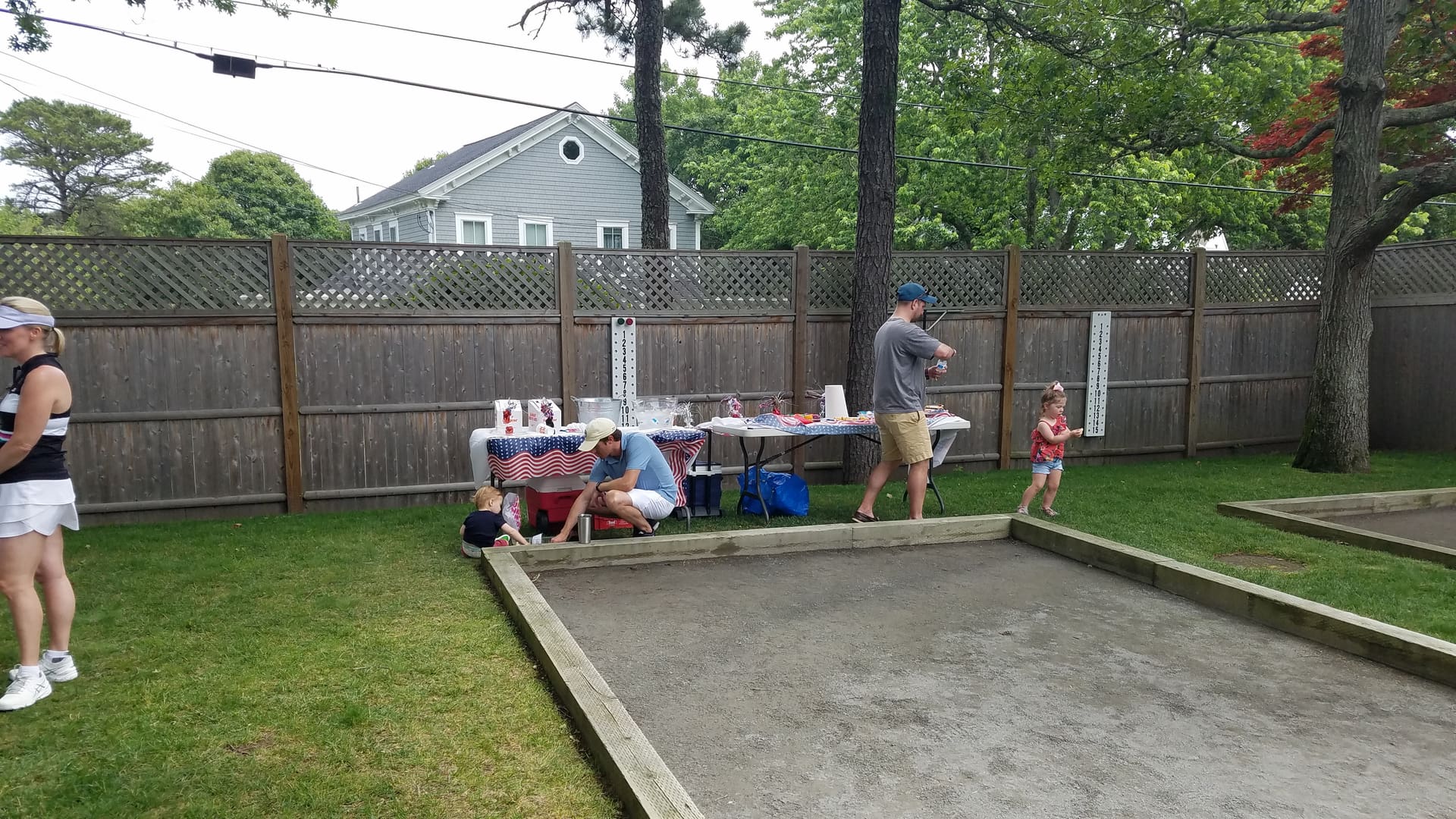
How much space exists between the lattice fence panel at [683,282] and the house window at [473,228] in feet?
45.9

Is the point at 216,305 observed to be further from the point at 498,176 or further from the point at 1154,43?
the point at 498,176

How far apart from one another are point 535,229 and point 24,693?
19.5 meters

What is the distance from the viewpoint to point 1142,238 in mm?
18984

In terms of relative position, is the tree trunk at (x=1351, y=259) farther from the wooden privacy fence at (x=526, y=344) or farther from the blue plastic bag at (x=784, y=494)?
the blue plastic bag at (x=784, y=494)

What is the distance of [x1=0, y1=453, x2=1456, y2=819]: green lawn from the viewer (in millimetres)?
2771

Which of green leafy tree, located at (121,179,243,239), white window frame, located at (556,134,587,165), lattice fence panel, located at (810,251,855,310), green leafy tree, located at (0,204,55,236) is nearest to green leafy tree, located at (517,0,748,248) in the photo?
lattice fence panel, located at (810,251,855,310)

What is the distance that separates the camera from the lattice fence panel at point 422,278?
24.8ft

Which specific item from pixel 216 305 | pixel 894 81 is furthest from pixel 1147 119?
pixel 216 305

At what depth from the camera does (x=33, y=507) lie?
3.43 m

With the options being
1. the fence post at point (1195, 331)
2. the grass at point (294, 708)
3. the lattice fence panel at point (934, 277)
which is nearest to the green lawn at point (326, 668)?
the grass at point (294, 708)

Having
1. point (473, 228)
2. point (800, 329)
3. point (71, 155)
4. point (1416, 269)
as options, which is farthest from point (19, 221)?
point (1416, 269)

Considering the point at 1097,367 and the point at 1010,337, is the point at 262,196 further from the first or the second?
the point at 1097,367

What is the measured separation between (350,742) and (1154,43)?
11005mm

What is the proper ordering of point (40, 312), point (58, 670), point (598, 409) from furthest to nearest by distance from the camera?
point (598, 409), point (58, 670), point (40, 312)
